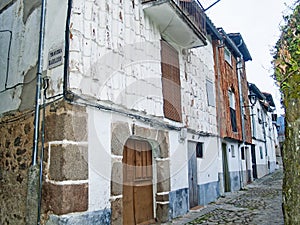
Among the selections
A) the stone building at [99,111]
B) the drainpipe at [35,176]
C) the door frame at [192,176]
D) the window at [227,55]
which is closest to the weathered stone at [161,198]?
the stone building at [99,111]

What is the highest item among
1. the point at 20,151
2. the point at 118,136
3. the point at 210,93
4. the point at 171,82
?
the point at 210,93

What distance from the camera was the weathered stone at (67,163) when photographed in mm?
4258

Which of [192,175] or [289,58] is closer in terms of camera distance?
[289,58]

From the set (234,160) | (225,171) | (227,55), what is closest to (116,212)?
(225,171)

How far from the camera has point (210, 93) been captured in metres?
11.2

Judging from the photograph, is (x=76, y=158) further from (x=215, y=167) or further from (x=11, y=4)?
(x=215, y=167)

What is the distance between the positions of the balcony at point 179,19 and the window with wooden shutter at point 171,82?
38 cm

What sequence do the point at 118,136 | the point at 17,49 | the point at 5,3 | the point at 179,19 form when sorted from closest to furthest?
the point at 118,136, the point at 17,49, the point at 5,3, the point at 179,19

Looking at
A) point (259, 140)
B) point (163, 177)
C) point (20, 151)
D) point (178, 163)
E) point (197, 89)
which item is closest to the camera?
point (20, 151)

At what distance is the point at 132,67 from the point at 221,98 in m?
6.89

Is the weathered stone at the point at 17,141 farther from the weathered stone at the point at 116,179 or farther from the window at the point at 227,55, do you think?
the window at the point at 227,55

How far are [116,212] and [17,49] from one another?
3.67 metres

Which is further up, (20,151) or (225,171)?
(20,151)

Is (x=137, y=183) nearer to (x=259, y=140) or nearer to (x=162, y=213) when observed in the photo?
(x=162, y=213)
